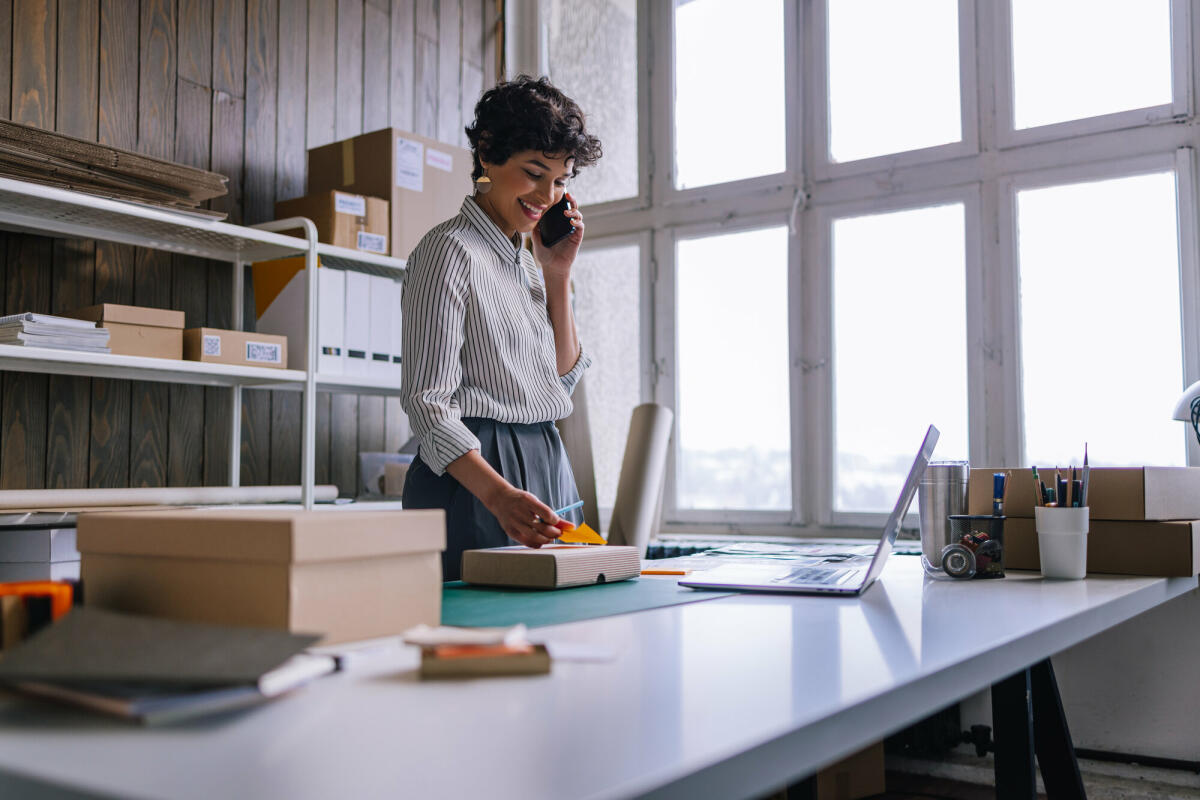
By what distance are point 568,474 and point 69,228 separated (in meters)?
1.46

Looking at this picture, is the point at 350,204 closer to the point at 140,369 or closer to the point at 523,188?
the point at 140,369

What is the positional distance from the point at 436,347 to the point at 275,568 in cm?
89

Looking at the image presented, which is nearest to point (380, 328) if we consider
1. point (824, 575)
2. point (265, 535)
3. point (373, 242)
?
point (373, 242)

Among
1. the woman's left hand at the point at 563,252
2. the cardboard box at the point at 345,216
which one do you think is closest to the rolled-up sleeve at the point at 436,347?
the woman's left hand at the point at 563,252

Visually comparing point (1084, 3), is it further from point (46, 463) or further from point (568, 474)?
point (46, 463)

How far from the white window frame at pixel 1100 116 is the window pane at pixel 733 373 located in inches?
29.6

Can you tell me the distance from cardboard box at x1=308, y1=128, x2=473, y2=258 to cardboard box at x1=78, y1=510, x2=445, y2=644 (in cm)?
218

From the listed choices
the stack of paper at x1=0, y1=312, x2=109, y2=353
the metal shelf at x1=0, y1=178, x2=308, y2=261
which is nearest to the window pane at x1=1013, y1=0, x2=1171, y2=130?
the metal shelf at x1=0, y1=178, x2=308, y2=261

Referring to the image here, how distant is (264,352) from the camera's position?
8.50 ft

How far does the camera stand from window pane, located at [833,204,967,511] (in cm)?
293

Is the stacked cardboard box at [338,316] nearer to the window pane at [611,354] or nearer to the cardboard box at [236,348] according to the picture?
the cardboard box at [236,348]

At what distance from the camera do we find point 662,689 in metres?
0.66

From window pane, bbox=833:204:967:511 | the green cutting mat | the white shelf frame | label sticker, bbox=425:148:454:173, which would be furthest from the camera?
label sticker, bbox=425:148:454:173

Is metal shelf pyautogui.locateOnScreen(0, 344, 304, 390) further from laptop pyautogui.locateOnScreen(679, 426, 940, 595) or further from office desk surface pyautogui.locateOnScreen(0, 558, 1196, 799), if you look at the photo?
office desk surface pyautogui.locateOnScreen(0, 558, 1196, 799)
